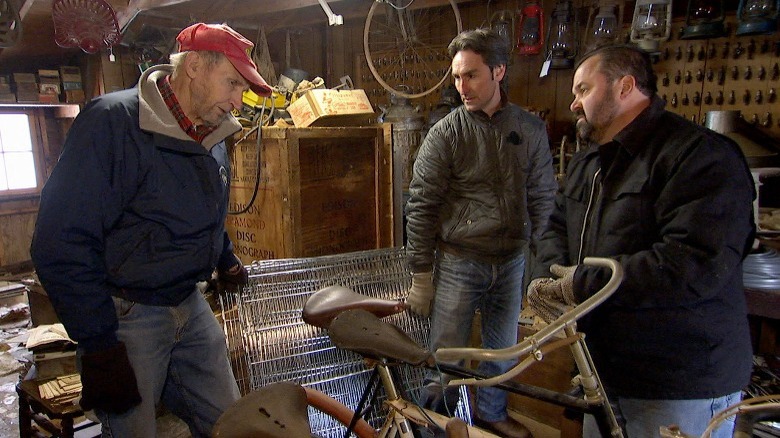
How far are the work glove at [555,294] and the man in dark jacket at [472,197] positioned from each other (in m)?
0.65

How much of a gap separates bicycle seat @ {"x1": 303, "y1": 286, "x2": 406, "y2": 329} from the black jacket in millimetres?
730

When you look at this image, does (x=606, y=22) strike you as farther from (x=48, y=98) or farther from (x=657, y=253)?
(x=48, y=98)

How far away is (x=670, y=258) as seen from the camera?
1257 mm

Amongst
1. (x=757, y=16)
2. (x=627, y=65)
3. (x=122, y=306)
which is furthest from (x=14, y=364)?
(x=757, y=16)

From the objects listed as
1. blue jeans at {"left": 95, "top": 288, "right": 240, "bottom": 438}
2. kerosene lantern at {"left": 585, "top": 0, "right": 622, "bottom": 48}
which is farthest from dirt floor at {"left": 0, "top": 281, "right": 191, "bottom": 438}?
kerosene lantern at {"left": 585, "top": 0, "right": 622, "bottom": 48}

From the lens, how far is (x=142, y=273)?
5.12 ft

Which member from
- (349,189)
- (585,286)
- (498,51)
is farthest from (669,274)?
(349,189)

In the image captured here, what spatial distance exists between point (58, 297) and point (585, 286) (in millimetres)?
1397

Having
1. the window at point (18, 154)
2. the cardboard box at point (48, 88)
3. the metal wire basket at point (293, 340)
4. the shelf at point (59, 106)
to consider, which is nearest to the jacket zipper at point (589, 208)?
the metal wire basket at point (293, 340)

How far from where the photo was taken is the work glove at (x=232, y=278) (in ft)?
7.09

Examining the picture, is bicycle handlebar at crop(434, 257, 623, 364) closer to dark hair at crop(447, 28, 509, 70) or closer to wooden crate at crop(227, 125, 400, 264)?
dark hair at crop(447, 28, 509, 70)

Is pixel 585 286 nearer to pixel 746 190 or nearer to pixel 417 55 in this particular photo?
pixel 746 190

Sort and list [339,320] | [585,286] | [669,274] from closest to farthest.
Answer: [669,274]
[585,286]
[339,320]

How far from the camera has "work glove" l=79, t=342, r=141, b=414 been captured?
147cm
